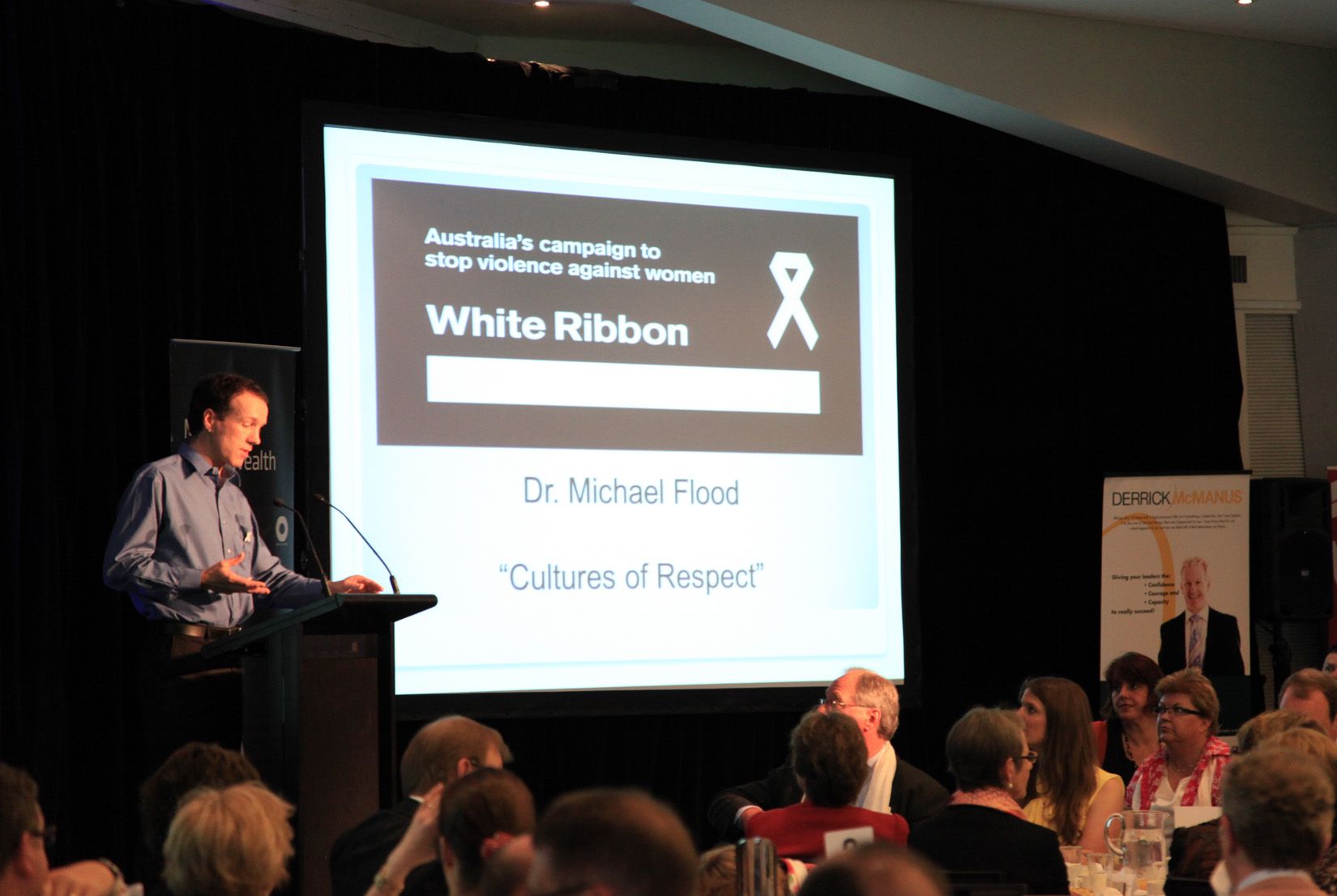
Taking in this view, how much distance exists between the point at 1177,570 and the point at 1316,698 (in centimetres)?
336

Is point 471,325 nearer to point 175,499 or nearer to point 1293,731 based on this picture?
point 175,499

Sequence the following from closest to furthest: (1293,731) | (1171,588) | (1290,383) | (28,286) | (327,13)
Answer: (1293,731) < (28,286) < (327,13) < (1171,588) < (1290,383)

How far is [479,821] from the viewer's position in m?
2.09

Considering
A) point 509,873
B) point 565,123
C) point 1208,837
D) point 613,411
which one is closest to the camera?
point 509,873

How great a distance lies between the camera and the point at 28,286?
5.41m

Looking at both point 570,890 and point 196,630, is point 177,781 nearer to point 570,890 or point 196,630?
point 570,890

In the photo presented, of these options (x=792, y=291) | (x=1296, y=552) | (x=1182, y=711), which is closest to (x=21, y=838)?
(x=1182, y=711)

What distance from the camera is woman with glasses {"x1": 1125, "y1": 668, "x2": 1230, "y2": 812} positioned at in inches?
165

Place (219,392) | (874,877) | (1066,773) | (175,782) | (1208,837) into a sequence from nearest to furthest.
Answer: (874,877)
(175,782)
(1208,837)
(219,392)
(1066,773)

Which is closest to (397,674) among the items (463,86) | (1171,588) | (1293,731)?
(463,86)

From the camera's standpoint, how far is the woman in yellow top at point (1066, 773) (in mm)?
4203

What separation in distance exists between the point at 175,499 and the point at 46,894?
7.09 feet

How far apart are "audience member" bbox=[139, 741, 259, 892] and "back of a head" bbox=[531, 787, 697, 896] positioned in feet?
4.19

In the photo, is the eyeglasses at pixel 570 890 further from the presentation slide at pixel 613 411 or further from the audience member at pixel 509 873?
the presentation slide at pixel 613 411
